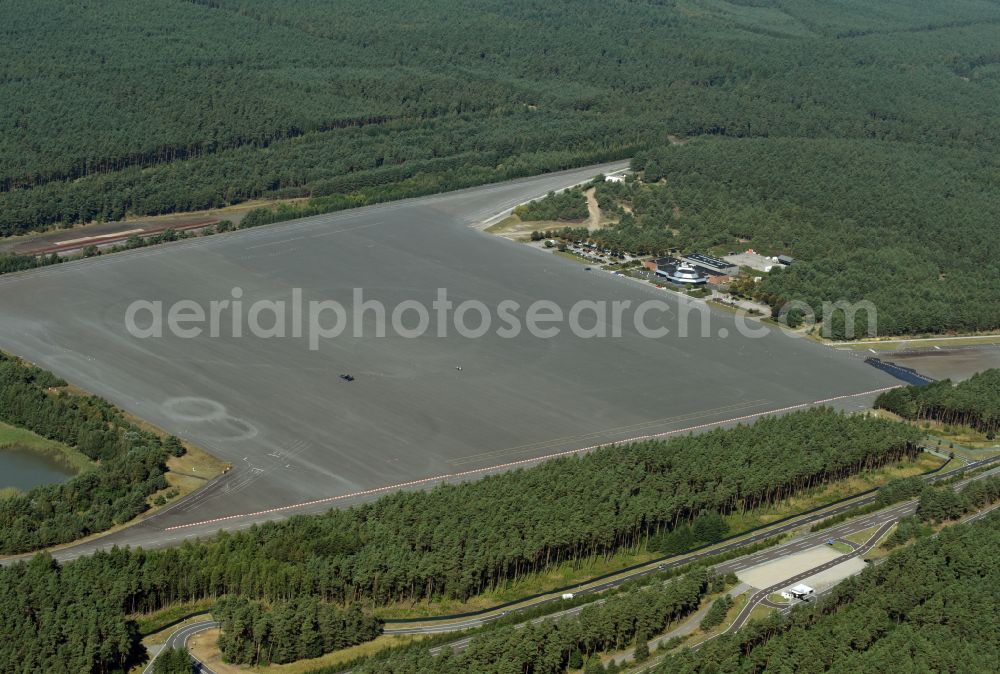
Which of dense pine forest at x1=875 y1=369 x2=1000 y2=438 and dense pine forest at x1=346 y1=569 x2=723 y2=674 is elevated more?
dense pine forest at x1=875 y1=369 x2=1000 y2=438

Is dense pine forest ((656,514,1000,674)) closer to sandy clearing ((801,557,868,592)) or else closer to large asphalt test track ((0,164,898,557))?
sandy clearing ((801,557,868,592))

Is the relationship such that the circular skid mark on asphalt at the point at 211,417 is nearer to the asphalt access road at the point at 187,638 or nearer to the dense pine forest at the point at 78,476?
the dense pine forest at the point at 78,476

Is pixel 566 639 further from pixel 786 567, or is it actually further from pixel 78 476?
pixel 78 476

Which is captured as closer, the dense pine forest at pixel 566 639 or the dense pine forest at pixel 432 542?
the dense pine forest at pixel 566 639

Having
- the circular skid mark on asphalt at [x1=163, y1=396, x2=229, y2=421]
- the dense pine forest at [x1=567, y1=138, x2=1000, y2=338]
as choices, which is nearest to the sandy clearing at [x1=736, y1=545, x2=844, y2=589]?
the circular skid mark on asphalt at [x1=163, y1=396, x2=229, y2=421]

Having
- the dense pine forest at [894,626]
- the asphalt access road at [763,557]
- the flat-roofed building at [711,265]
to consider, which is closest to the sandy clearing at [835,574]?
the asphalt access road at [763,557]

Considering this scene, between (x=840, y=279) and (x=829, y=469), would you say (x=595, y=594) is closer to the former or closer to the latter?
(x=829, y=469)

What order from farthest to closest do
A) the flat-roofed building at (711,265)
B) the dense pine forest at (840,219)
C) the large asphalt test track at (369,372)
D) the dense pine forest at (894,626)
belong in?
1. the flat-roofed building at (711,265)
2. the dense pine forest at (840,219)
3. the large asphalt test track at (369,372)
4. the dense pine forest at (894,626)
